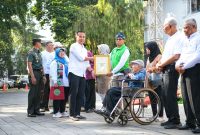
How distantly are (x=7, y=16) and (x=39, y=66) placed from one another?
17789 mm

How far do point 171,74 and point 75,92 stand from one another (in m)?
2.52

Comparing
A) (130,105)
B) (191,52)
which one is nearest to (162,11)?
(130,105)

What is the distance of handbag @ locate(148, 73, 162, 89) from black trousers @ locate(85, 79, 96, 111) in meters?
3.13

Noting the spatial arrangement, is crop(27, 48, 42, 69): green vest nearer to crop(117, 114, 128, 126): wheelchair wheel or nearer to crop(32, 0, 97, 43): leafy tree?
crop(117, 114, 128, 126): wheelchair wheel

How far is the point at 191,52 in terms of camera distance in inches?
300

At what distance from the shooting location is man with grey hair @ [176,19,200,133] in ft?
24.8

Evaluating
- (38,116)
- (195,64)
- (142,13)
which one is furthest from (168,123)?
(142,13)

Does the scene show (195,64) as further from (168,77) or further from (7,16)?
(7,16)

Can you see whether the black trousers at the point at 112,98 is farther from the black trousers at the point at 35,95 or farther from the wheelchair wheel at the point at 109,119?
the black trousers at the point at 35,95

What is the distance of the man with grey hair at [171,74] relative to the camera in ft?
26.7

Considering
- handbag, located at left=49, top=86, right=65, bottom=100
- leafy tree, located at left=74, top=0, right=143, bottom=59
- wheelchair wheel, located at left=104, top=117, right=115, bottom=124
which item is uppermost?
leafy tree, located at left=74, top=0, right=143, bottom=59

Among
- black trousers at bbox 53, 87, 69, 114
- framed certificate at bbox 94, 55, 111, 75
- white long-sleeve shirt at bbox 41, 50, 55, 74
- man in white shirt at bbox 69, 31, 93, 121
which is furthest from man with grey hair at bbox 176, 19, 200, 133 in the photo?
white long-sleeve shirt at bbox 41, 50, 55, 74

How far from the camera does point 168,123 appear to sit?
8359 millimetres

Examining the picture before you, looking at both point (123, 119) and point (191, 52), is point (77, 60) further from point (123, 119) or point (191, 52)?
point (191, 52)
